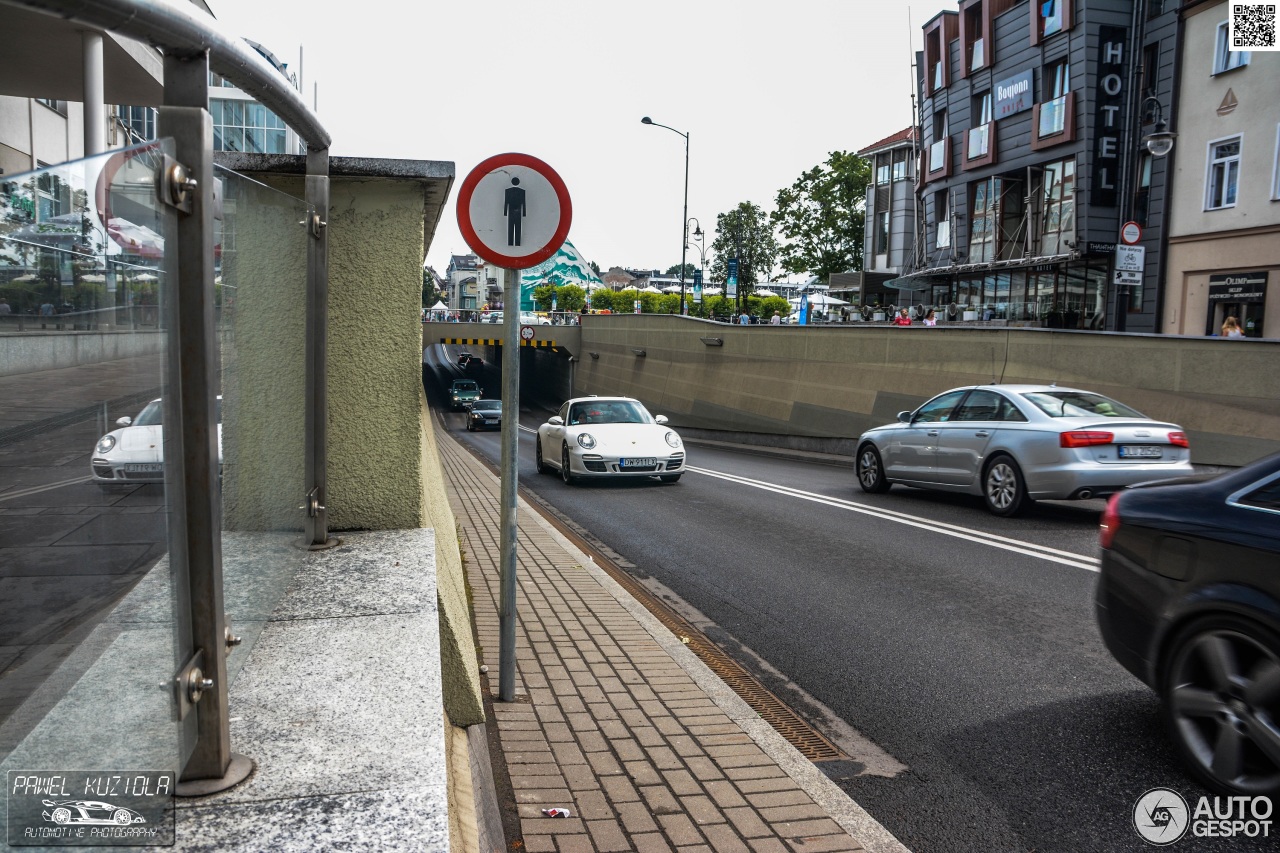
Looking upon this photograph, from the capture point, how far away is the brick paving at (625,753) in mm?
3535

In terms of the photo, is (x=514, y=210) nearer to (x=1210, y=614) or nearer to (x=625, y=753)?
(x=625, y=753)

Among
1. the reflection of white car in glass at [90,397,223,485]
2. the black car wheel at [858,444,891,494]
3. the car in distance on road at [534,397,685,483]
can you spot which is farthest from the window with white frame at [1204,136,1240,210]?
the reflection of white car in glass at [90,397,223,485]

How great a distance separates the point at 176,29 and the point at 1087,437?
1068 centimetres

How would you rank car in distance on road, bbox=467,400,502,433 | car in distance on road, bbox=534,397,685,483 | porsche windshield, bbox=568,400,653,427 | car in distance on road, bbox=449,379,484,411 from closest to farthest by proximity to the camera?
car in distance on road, bbox=534,397,685,483, porsche windshield, bbox=568,400,653,427, car in distance on road, bbox=467,400,502,433, car in distance on road, bbox=449,379,484,411

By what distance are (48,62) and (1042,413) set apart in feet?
37.0

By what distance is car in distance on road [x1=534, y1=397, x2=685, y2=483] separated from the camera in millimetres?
16094

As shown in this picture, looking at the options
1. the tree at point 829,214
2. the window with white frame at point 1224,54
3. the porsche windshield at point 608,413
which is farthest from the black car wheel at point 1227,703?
the tree at point 829,214

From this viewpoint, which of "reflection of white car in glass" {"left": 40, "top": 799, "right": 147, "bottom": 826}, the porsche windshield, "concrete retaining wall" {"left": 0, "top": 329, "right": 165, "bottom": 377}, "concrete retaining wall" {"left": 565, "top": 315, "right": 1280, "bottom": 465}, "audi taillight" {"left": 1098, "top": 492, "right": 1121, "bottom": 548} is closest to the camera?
"concrete retaining wall" {"left": 0, "top": 329, "right": 165, "bottom": 377}

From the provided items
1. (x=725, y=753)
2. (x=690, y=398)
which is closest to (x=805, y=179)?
(x=690, y=398)

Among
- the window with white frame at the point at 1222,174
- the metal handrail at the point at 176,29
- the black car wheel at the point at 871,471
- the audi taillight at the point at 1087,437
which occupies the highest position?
the window with white frame at the point at 1222,174

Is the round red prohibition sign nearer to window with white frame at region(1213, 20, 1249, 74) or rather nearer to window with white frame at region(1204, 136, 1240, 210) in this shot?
window with white frame at region(1204, 136, 1240, 210)

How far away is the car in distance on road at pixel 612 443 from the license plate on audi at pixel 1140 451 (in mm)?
6967

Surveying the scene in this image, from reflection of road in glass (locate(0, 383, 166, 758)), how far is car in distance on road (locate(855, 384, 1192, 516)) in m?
10.7

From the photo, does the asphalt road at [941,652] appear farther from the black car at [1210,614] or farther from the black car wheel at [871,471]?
the black car wheel at [871,471]
